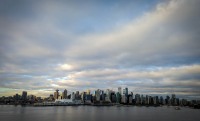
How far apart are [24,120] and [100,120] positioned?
126 ft

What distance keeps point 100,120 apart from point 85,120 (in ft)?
25.4

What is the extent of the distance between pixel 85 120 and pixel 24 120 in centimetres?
3073

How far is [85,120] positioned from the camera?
10431cm

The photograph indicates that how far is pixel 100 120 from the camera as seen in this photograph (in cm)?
10488

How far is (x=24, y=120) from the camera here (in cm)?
10225

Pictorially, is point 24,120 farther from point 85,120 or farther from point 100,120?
point 100,120

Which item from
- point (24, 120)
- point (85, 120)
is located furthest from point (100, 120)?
point (24, 120)
